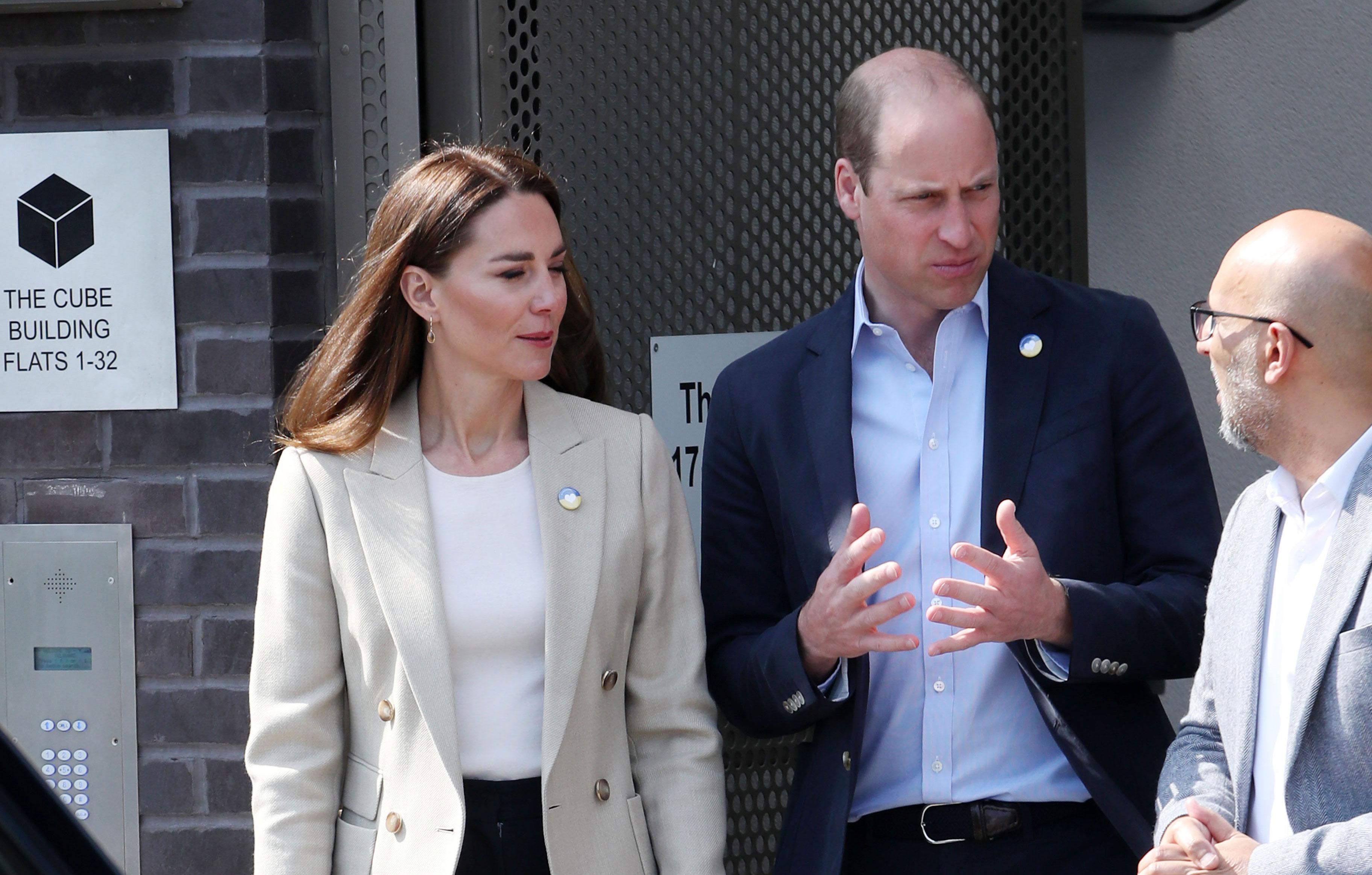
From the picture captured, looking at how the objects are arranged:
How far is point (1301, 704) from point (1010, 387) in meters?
0.81

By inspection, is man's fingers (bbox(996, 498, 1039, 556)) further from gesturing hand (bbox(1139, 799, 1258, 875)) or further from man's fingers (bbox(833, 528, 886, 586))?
gesturing hand (bbox(1139, 799, 1258, 875))

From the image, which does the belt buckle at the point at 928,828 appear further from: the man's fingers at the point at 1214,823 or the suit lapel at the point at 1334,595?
the suit lapel at the point at 1334,595

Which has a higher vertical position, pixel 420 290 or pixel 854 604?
pixel 420 290

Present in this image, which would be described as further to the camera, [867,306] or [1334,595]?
[867,306]

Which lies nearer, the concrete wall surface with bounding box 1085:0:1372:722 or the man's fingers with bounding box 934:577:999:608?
the man's fingers with bounding box 934:577:999:608

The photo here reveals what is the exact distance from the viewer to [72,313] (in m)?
3.31

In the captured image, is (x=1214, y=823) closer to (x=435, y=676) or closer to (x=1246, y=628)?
(x=1246, y=628)

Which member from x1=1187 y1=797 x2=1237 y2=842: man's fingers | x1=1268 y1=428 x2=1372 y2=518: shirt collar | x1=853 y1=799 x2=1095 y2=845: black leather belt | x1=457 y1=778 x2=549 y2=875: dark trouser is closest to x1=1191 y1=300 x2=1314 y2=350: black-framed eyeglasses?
x1=1268 y1=428 x2=1372 y2=518: shirt collar

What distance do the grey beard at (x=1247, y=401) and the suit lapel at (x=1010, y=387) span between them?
1.42 ft

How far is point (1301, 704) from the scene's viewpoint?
195cm

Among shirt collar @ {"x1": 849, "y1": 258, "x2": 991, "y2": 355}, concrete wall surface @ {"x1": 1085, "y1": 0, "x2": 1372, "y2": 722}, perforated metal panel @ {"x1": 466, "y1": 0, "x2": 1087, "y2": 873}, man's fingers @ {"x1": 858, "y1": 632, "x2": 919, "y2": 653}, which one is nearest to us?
man's fingers @ {"x1": 858, "y1": 632, "x2": 919, "y2": 653}

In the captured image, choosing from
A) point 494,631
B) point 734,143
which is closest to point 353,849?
point 494,631

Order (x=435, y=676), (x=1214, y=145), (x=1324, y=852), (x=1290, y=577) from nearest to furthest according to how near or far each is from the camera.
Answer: (x=1324, y=852) < (x=1290, y=577) < (x=435, y=676) < (x=1214, y=145)

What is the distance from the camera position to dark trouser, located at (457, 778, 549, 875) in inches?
95.8
